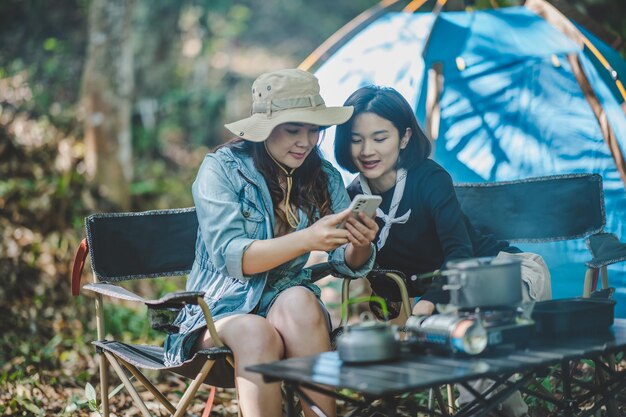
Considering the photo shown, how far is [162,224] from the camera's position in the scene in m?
3.10

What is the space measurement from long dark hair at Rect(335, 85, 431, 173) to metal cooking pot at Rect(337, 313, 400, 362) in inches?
44.5

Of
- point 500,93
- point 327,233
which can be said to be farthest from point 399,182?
point 500,93

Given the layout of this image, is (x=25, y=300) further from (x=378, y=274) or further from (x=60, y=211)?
(x=378, y=274)

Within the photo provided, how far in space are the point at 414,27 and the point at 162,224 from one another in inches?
67.3

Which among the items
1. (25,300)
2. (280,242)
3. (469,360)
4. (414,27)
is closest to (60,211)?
(25,300)

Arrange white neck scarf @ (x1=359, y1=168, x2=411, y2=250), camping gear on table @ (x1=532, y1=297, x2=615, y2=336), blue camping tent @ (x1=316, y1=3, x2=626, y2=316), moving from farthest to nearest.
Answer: blue camping tent @ (x1=316, y1=3, x2=626, y2=316), white neck scarf @ (x1=359, y1=168, x2=411, y2=250), camping gear on table @ (x1=532, y1=297, x2=615, y2=336)

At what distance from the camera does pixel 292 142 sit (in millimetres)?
2652

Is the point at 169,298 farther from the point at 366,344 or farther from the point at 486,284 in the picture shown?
the point at 486,284

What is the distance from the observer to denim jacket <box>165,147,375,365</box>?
8.30 feet

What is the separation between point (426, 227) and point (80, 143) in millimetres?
4744

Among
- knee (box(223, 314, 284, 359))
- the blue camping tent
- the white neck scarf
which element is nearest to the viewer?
knee (box(223, 314, 284, 359))

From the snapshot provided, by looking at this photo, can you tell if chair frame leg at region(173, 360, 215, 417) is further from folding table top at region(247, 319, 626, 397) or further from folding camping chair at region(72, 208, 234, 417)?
folding table top at region(247, 319, 626, 397)

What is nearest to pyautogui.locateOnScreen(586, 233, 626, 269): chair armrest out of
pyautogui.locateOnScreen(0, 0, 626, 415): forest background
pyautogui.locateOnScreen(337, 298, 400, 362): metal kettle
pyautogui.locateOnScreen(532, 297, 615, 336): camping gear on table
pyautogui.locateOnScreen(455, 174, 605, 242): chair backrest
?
pyautogui.locateOnScreen(455, 174, 605, 242): chair backrest

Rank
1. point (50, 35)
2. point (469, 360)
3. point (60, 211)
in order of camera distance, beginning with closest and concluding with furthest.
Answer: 1. point (469, 360)
2. point (60, 211)
3. point (50, 35)
